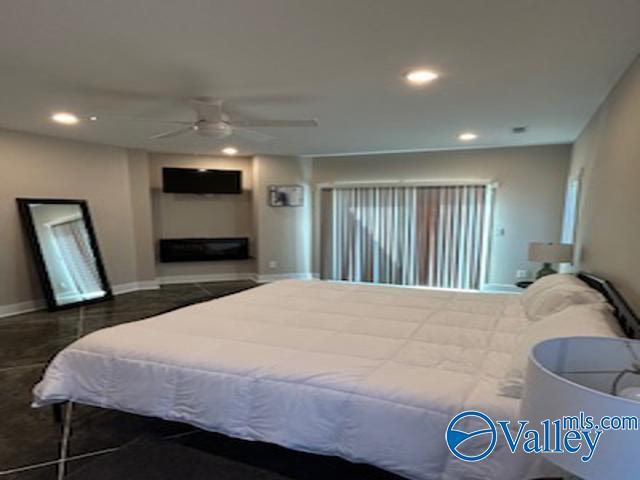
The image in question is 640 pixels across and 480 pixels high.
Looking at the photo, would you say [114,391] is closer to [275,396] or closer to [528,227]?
[275,396]

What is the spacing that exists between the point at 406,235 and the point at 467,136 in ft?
6.82

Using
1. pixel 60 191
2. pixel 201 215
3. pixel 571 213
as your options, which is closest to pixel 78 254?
pixel 60 191

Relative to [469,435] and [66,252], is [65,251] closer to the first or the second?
[66,252]

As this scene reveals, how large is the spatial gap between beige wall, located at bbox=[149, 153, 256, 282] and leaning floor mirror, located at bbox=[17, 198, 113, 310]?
48.1 inches

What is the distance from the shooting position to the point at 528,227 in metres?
5.78

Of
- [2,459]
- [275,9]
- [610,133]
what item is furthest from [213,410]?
[610,133]

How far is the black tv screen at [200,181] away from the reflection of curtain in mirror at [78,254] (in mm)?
1531

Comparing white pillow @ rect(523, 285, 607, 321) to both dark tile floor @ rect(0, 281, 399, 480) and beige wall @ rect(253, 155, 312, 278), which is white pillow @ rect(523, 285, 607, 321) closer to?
dark tile floor @ rect(0, 281, 399, 480)

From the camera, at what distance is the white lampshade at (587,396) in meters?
0.78

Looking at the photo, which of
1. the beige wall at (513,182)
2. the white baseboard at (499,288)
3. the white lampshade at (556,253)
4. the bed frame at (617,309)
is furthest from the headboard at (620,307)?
the white baseboard at (499,288)

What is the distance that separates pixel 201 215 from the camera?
22.9ft

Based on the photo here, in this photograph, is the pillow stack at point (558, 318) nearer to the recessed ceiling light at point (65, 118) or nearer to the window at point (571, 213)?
the window at point (571, 213)

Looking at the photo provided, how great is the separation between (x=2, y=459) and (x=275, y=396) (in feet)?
5.48

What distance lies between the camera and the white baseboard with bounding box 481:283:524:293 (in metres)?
5.99
